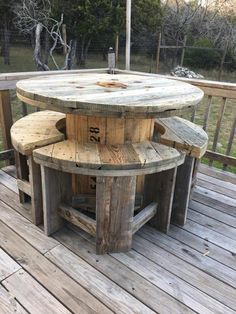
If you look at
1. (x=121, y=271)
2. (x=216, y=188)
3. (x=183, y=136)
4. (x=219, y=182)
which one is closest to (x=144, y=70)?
(x=219, y=182)

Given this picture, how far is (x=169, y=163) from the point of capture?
1.72 meters

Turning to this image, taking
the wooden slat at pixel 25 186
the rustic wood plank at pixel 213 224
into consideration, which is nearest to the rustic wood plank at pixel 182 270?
the rustic wood plank at pixel 213 224

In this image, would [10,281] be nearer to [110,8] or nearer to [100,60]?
[110,8]

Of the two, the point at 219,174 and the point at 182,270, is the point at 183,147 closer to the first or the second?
the point at 182,270

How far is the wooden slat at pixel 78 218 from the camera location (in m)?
1.85

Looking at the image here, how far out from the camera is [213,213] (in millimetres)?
2373

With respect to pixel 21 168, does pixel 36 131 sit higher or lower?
higher

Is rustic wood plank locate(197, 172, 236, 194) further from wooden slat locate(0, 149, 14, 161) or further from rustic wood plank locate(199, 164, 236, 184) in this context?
wooden slat locate(0, 149, 14, 161)

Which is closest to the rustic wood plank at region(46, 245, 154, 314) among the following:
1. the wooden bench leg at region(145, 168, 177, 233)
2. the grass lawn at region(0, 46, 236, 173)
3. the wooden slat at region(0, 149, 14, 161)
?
the wooden bench leg at region(145, 168, 177, 233)

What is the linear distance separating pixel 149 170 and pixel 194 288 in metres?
0.70

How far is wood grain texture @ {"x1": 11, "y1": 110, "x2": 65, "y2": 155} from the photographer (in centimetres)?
185

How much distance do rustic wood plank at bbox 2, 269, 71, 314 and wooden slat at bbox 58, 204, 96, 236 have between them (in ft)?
1.40

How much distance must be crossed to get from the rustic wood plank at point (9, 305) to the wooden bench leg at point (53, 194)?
512 mm

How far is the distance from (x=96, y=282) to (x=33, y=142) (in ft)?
2.99
